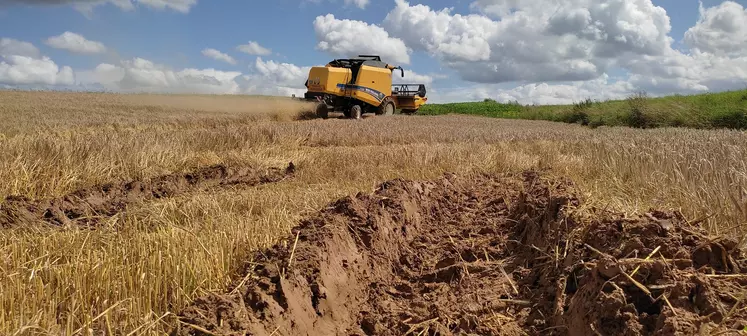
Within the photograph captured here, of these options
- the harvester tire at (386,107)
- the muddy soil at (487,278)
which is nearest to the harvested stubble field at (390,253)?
the muddy soil at (487,278)

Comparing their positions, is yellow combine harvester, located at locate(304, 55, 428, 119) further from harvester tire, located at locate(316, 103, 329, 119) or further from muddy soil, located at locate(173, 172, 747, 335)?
muddy soil, located at locate(173, 172, 747, 335)

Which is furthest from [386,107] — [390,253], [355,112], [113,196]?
[390,253]

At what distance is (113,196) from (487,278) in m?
5.39

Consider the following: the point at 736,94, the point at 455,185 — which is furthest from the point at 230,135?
the point at 736,94

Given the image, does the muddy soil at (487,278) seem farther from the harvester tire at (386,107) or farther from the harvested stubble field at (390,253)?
the harvester tire at (386,107)

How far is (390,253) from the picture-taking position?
4918 mm

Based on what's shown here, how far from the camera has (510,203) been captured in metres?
6.23

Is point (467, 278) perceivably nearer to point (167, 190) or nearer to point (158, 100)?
point (167, 190)

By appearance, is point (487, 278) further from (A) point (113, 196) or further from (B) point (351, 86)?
(B) point (351, 86)

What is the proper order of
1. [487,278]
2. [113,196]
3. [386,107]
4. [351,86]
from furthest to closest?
[386,107] < [351,86] < [113,196] < [487,278]

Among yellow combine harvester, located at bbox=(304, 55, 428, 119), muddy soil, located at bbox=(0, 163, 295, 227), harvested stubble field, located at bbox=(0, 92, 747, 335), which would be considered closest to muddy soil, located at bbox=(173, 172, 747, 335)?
harvested stubble field, located at bbox=(0, 92, 747, 335)

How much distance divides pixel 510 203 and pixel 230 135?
25.3 ft

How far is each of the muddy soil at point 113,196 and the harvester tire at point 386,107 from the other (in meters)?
17.7

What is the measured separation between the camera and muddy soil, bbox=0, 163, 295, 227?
19.4ft
